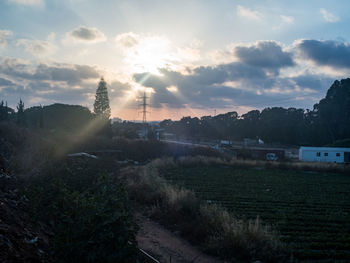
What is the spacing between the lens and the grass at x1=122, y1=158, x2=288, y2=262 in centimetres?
770

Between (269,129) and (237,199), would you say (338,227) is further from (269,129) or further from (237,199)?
(269,129)

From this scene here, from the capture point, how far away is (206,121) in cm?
9738

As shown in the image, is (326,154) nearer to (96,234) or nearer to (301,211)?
(301,211)

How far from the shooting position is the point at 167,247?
8570 mm

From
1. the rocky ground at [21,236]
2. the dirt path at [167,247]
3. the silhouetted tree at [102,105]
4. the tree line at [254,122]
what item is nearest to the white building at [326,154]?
the tree line at [254,122]

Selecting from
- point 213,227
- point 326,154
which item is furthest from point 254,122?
point 213,227

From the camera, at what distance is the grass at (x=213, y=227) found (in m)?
7.70

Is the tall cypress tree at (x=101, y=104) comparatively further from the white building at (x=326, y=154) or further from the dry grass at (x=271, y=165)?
the white building at (x=326, y=154)

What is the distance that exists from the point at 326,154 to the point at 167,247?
48192mm

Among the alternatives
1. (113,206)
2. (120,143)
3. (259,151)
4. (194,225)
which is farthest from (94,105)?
(113,206)

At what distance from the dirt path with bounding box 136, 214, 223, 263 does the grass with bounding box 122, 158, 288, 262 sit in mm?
315

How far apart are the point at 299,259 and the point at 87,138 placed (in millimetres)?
35432

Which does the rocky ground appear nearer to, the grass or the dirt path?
the dirt path

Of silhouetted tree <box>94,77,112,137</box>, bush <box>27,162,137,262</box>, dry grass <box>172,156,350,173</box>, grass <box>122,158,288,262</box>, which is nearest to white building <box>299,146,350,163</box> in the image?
dry grass <box>172,156,350,173</box>
